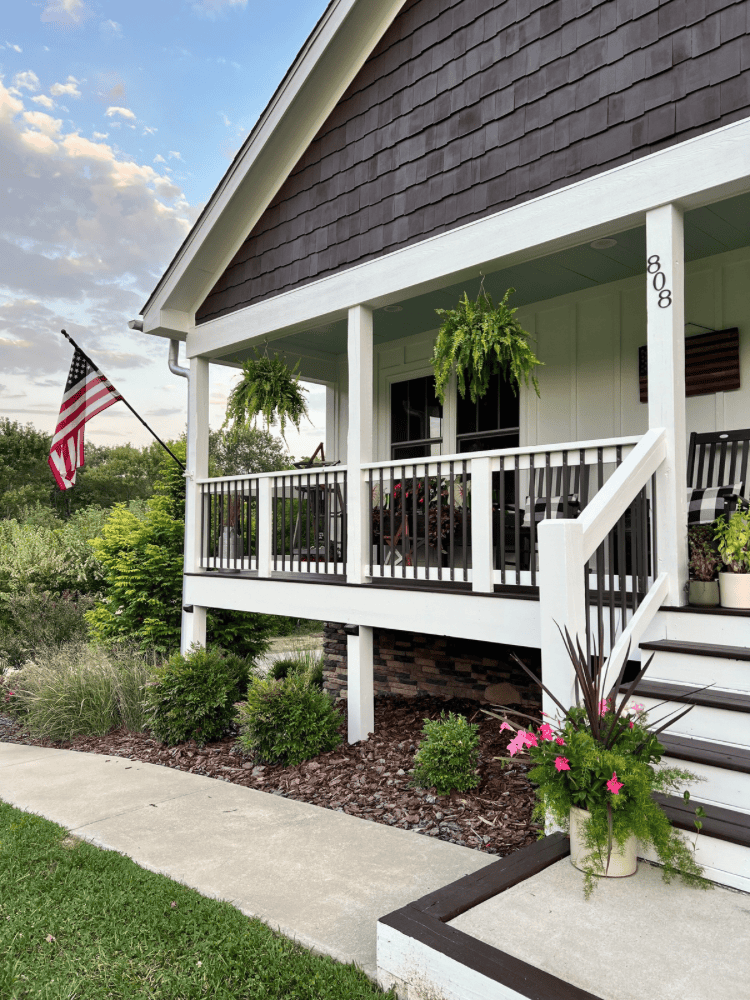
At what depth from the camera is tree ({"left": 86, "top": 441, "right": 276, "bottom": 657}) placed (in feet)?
30.1

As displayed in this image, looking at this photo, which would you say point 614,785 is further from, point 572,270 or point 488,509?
point 572,270

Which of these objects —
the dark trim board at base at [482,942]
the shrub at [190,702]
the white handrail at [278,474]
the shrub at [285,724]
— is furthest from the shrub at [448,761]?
the white handrail at [278,474]

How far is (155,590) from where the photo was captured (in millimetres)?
9297

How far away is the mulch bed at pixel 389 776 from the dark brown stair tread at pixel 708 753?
1.16 metres

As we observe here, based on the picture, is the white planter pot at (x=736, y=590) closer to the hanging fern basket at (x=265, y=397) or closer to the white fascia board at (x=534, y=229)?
the white fascia board at (x=534, y=229)

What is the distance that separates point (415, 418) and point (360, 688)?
3331mm

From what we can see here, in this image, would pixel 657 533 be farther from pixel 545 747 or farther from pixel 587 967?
pixel 587 967

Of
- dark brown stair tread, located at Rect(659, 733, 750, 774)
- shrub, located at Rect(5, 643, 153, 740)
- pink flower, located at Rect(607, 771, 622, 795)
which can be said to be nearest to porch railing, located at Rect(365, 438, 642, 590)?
dark brown stair tread, located at Rect(659, 733, 750, 774)

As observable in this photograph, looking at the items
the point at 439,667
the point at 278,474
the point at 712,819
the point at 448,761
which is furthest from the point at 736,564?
the point at 439,667

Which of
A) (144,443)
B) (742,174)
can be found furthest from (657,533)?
(144,443)

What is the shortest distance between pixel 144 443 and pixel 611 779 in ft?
146

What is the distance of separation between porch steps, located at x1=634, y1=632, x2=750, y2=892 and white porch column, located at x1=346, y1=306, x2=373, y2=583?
2619 millimetres

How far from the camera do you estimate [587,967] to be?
7.32 ft

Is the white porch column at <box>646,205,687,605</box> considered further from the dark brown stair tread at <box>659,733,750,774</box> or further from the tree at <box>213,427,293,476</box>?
the tree at <box>213,427,293,476</box>
